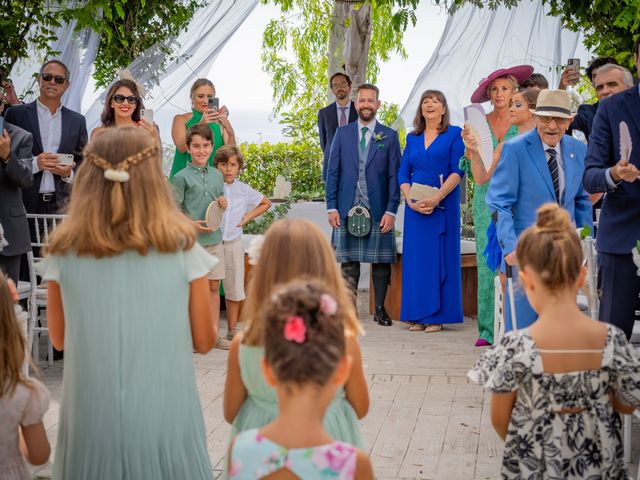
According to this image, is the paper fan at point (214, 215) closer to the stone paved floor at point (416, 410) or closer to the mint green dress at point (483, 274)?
the stone paved floor at point (416, 410)

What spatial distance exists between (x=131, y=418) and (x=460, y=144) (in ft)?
16.6

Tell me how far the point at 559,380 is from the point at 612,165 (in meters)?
1.87

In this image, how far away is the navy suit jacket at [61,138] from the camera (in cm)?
690

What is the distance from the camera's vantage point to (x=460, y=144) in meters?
7.50

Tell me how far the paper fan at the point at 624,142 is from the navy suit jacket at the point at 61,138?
4.16 metres

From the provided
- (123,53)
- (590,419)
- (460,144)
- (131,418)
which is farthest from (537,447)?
(123,53)

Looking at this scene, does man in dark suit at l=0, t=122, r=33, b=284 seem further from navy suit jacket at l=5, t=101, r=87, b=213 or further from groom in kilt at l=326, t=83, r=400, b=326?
groom in kilt at l=326, t=83, r=400, b=326

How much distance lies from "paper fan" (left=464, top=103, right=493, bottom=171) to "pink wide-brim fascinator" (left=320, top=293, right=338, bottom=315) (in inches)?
183

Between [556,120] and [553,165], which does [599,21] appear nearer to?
[556,120]

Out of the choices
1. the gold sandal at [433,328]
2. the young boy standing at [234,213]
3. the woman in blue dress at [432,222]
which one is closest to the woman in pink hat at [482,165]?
the woman in blue dress at [432,222]

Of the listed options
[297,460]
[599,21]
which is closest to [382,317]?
[599,21]

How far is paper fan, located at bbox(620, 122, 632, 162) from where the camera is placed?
158 inches

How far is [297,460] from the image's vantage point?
7.11ft

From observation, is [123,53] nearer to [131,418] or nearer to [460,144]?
[460,144]
